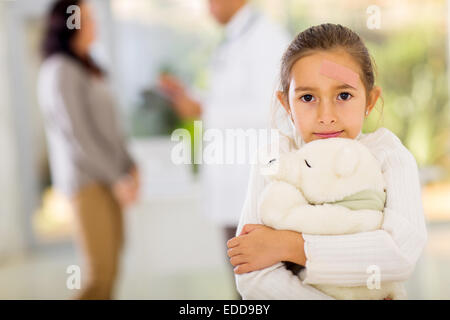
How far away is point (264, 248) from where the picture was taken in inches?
21.2

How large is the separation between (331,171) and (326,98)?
7 cm

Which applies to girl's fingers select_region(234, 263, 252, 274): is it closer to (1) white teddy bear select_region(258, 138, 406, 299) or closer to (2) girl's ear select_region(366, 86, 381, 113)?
(1) white teddy bear select_region(258, 138, 406, 299)

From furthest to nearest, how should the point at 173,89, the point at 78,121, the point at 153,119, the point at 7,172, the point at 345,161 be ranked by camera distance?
the point at 7,172 < the point at 153,119 < the point at 173,89 < the point at 78,121 < the point at 345,161

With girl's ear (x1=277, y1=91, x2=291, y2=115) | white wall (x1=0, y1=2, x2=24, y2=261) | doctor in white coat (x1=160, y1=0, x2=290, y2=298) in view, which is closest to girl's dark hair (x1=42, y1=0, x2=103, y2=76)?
doctor in white coat (x1=160, y1=0, x2=290, y2=298)

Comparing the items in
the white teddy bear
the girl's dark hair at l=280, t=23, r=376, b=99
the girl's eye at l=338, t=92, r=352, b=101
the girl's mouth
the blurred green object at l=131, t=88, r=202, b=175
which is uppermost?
the blurred green object at l=131, t=88, r=202, b=175

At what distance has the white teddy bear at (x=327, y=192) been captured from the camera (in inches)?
20.7

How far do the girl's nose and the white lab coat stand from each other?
0.26m

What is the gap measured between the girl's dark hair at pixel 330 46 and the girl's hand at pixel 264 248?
0.15 metres

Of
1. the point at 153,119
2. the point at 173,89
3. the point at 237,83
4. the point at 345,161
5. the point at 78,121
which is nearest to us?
the point at 345,161

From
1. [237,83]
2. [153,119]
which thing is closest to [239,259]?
[237,83]

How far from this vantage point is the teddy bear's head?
1.73 feet

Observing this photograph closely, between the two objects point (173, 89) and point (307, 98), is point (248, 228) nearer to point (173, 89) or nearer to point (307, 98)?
point (307, 98)

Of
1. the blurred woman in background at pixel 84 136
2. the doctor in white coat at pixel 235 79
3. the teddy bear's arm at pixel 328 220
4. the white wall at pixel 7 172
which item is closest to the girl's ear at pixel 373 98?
the teddy bear's arm at pixel 328 220

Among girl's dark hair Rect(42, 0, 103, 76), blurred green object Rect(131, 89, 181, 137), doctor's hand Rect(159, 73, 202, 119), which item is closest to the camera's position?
girl's dark hair Rect(42, 0, 103, 76)
